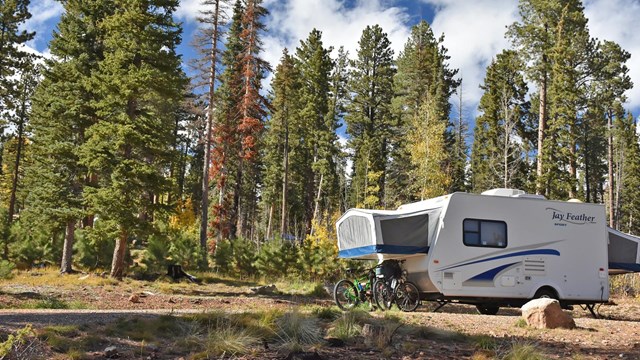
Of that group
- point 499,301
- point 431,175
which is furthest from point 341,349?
point 431,175

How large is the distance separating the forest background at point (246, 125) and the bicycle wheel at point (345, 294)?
812 cm

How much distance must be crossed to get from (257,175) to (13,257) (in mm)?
33104

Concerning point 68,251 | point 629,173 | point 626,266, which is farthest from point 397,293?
point 629,173

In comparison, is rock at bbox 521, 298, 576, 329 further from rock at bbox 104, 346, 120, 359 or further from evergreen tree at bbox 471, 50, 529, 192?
evergreen tree at bbox 471, 50, 529, 192

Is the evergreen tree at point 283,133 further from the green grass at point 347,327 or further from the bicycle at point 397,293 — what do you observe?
the green grass at point 347,327

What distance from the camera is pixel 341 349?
708cm

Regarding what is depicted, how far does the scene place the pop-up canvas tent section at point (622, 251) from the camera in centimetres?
1424

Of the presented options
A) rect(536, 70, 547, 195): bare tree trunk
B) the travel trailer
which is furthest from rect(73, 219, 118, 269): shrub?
rect(536, 70, 547, 195): bare tree trunk

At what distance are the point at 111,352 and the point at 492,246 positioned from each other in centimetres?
967

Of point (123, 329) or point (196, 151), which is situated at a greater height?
point (196, 151)

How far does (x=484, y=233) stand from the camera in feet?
42.9

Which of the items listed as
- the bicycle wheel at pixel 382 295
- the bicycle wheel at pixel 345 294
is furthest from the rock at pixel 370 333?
the bicycle wheel at pixel 345 294

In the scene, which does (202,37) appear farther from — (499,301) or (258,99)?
(499,301)

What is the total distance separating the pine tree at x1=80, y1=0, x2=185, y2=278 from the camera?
1780 cm
